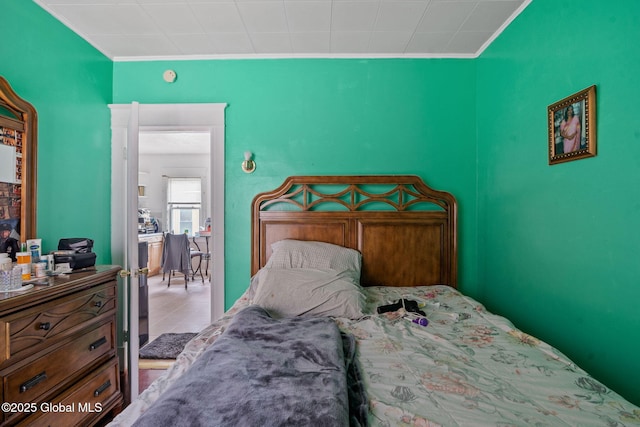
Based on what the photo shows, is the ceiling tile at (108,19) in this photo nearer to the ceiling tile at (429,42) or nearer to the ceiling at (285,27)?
the ceiling at (285,27)

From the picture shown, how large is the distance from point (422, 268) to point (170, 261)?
400 centimetres

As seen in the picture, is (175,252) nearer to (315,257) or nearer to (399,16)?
(315,257)

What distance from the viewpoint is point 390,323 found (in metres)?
1.64

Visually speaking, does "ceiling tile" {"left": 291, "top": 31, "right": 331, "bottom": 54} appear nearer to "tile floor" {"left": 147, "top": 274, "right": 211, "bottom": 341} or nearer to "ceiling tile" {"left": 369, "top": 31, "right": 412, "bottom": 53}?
"ceiling tile" {"left": 369, "top": 31, "right": 412, "bottom": 53}

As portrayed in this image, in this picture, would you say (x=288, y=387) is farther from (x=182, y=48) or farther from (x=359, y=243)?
(x=182, y=48)

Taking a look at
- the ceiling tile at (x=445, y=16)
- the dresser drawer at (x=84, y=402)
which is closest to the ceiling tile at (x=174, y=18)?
the ceiling tile at (x=445, y=16)

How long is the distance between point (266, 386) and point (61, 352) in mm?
1349

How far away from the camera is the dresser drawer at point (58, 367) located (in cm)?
136

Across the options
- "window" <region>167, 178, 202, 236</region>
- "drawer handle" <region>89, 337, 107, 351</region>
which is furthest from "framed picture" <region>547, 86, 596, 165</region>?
"window" <region>167, 178, 202, 236</region>

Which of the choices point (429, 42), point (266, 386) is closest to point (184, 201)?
point (429, 42)

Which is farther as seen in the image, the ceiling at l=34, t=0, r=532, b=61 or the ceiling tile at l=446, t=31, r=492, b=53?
the ceiling tile at l=446, t=31, r=492, b=53

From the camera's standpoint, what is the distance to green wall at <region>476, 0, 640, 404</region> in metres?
1.33

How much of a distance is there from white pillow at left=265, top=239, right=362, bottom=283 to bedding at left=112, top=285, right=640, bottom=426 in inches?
22.0

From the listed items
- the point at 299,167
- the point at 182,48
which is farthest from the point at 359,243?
the point at 182,48
